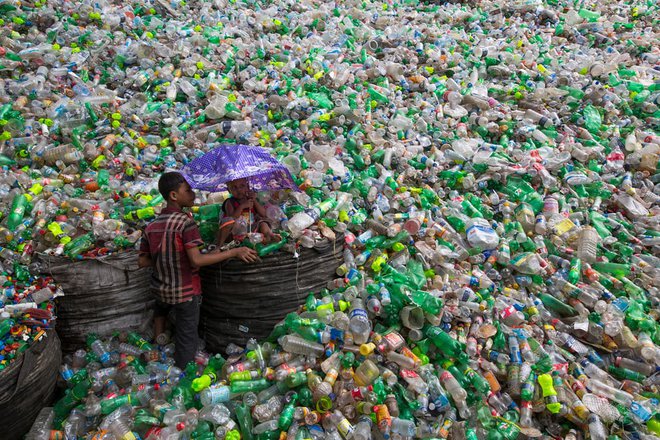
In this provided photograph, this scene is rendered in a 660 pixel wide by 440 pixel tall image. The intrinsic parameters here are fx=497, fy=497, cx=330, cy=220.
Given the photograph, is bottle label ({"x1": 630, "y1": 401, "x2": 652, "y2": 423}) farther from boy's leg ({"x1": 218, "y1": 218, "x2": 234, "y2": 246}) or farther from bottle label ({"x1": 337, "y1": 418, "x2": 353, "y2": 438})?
boy's leg ({"x1": 218, "y1": 218, "x2": 234, "y2": 246})

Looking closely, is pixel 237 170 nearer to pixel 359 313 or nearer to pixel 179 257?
pixel 179 257

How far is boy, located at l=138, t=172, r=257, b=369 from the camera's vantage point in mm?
3025

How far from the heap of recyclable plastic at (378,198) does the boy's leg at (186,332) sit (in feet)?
0.33

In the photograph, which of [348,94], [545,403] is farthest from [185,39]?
[545,403]

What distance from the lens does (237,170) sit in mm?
3117

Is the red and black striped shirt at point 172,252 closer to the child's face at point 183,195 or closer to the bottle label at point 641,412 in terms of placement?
the child's face at point 183,195

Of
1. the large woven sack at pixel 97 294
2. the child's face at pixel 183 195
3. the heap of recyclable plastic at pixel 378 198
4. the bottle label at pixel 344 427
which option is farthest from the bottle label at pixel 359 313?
the large woven sack at pixel 97 294

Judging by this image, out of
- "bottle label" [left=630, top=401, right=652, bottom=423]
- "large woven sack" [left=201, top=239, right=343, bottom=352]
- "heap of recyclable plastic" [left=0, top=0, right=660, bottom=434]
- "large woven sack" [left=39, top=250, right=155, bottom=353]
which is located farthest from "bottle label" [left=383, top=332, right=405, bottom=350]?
"large woven sack" [left=39, top=250, right=155, bottom=353]

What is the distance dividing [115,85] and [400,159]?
310 cm

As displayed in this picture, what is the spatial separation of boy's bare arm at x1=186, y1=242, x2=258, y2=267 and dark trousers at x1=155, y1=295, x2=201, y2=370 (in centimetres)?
33

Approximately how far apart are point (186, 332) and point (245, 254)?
682mm

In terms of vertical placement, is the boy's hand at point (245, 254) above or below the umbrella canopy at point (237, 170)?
below

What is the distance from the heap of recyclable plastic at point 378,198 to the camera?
278 cm

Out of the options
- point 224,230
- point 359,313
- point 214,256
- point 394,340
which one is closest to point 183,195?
point 224,230
